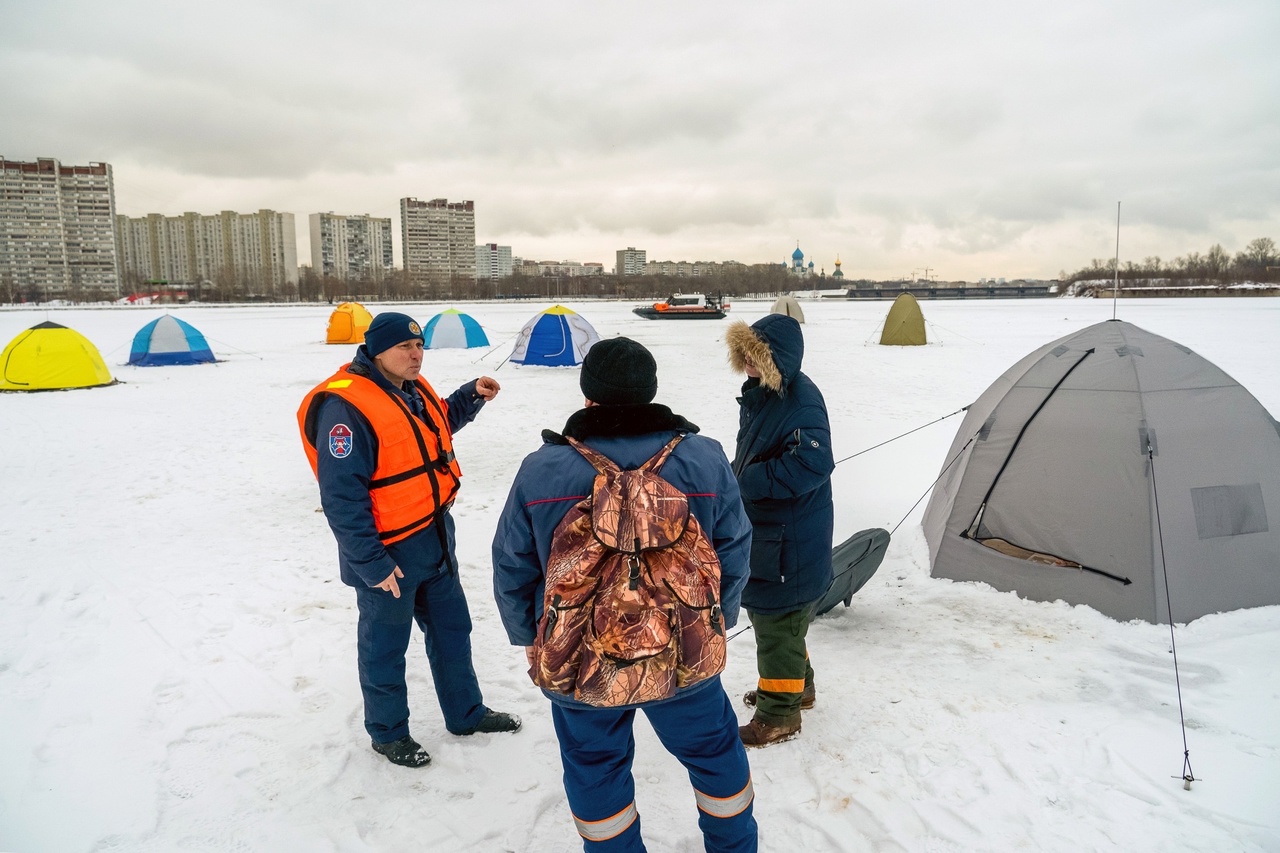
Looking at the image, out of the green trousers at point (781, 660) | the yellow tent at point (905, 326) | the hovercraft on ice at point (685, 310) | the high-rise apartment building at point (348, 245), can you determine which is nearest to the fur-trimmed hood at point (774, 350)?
the green trousers at point (781, 660)

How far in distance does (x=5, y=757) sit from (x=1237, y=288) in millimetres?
75231

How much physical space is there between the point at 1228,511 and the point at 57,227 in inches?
4848

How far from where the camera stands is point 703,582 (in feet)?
5.83

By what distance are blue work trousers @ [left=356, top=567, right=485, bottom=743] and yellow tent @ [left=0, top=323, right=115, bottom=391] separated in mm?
13395

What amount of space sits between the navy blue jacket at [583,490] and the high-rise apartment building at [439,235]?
12968 cm

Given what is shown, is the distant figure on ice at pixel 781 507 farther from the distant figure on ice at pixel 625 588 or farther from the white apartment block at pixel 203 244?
the white apartment block at pixel 203 244

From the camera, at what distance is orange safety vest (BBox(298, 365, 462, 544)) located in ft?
8.45

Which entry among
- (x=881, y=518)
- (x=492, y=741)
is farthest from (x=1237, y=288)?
(x=492, y=741)

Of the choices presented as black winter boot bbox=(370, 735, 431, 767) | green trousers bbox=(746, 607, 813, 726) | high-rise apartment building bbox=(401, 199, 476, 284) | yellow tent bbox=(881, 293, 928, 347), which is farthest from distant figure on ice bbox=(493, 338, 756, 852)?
high-rise apartment building bbox=(401, 199, 476, 284)

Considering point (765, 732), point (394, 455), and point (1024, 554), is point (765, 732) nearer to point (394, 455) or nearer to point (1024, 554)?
point (394, 455)

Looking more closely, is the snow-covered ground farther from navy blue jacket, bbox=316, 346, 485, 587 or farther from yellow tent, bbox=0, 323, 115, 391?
yellow tent, bbox=0, 323, 115, 391

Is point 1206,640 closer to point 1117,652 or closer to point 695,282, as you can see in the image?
point 1117,652

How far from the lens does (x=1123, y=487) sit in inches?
145

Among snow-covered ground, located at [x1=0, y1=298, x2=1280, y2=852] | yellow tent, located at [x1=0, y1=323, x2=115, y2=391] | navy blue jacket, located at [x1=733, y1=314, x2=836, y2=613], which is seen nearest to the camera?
snow-covered ground, located at [x1=0, y1=298, x2=1280, y2=852]
